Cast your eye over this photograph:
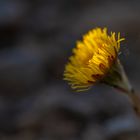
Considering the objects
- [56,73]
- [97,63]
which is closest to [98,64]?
[97,63]

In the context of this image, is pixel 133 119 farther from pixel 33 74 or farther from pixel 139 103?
pixel 33 74

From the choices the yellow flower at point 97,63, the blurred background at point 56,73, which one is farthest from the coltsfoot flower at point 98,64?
the blurred background at point 56,73

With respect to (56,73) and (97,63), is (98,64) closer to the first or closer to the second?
(97,63)

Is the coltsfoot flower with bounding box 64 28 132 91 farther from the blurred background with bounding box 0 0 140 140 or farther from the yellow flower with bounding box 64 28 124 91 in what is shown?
the blurred background with bounding box 0 0 140 140

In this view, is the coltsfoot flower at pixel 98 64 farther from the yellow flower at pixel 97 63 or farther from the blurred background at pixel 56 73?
the blurred background at pixel 56 73

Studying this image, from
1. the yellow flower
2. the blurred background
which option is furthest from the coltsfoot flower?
the blurred background

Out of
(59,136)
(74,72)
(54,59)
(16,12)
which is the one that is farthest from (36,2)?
(74,72)

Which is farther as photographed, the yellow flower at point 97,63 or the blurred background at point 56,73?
the blurred background at point 56,73
